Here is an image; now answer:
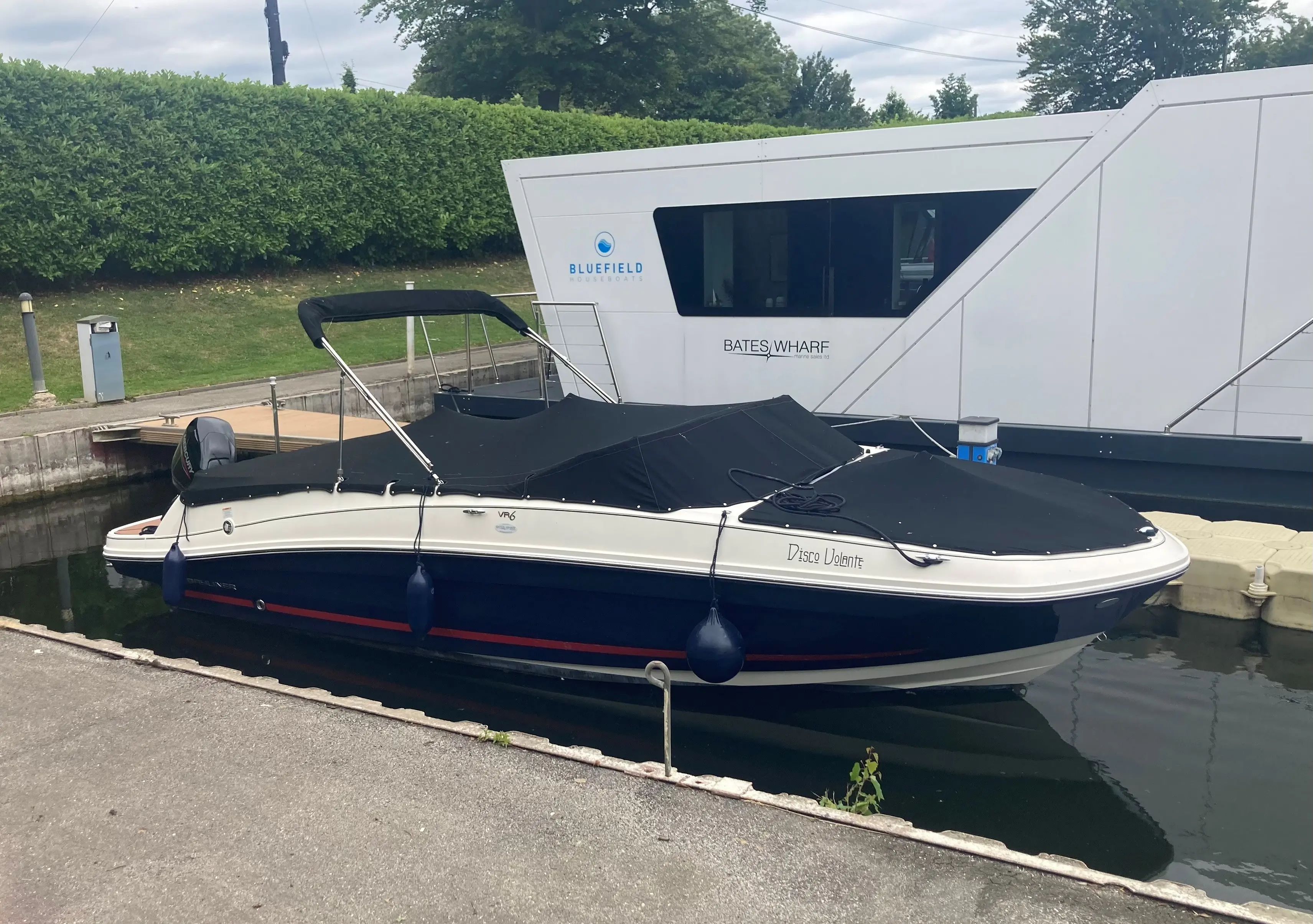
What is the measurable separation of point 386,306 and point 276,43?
1752cm

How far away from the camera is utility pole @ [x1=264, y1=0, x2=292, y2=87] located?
840 inches

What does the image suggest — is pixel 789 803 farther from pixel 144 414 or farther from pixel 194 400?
pixel 194 400

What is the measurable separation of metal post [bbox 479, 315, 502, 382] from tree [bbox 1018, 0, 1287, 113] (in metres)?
36.1

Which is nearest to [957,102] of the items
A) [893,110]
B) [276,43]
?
[893,110]

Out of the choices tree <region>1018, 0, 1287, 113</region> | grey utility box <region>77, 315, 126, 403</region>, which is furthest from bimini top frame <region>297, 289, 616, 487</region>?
tree <region>1018, 0, 1287, 113</region>

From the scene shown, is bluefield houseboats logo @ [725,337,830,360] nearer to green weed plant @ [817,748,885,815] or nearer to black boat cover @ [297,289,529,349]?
black boat cover @ [297,289,529,349]

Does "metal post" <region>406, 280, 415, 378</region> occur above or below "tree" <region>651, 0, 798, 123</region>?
below

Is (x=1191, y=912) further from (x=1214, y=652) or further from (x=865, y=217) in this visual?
(x=865, y=217)

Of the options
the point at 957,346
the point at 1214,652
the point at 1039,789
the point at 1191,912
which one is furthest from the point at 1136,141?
the point at 1191,912

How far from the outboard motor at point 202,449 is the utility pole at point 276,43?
15915 millimetres

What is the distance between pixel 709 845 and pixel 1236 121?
5.91 metres

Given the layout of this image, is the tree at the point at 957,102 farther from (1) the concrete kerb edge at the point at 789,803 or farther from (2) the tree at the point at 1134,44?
(1) the concrete kerb edge at the point at 789,803

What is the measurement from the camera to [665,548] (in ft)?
17.5

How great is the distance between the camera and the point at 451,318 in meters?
18.9
